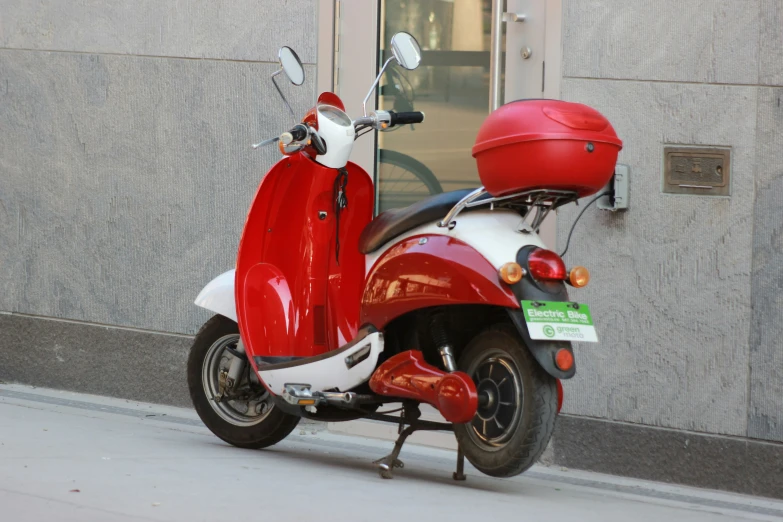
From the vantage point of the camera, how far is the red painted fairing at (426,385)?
13.5 ft

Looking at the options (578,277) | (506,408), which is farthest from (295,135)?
(506,408)

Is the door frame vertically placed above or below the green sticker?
above

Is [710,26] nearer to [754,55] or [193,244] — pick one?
[754,55]

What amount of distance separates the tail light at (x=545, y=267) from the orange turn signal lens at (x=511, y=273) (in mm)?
66

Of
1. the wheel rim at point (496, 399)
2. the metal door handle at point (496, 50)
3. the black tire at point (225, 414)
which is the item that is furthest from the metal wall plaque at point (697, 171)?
the black tire at point (225, 414)

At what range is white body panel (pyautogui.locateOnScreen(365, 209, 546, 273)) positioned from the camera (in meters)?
4.14

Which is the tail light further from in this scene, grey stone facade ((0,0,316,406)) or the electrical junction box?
grey stone facade ((0,0,316,406))

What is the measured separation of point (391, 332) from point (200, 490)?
1034mm

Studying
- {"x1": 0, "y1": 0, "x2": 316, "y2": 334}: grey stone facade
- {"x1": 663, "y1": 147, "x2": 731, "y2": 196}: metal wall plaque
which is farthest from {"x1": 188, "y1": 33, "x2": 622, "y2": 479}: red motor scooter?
{"x1": 0, "y1": 0, "x2": 316, "y2": 334}: grey stone facade

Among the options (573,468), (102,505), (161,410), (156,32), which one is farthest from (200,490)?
(156,32)

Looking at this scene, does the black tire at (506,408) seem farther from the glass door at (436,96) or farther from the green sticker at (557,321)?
the glass door at (436,96)

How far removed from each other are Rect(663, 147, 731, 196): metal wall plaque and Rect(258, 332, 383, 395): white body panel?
1.65 m

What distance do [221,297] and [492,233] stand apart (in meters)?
1.46

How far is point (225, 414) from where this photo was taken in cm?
523
